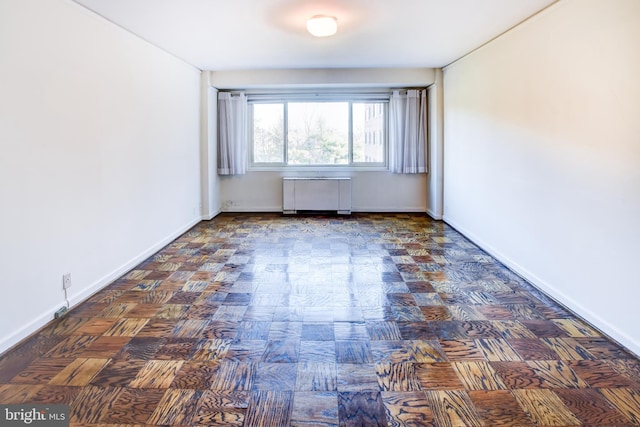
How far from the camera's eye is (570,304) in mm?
2891

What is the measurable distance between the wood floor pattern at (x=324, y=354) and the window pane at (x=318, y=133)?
3.61 metres

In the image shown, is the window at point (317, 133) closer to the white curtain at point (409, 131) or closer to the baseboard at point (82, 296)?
the white curtain at point (409, 131)

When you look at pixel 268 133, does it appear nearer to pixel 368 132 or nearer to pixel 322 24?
pixel 368 132

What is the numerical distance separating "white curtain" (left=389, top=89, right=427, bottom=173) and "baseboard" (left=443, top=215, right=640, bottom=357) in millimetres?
2581

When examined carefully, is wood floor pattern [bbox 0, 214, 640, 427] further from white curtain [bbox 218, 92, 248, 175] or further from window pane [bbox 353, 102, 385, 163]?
window pane [bbox 353, 102, 385, 163]

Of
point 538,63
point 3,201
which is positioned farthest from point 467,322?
point 3,201

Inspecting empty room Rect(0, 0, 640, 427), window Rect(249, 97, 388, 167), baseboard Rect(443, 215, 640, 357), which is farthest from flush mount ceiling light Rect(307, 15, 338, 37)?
window Rect(249, 97, 388, 167)

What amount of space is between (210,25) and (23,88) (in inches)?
74.0

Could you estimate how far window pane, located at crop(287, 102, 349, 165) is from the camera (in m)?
7.11

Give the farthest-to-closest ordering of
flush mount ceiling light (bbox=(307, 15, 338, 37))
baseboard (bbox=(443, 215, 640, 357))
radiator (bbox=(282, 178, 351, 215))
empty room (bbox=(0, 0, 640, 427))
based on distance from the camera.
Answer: radiator (bbox=(282, 178, 351, 215))
flush mount ceiling light (bbox=(307, 15, 338, 37))
baseboard (bbox=(443, 215, 640, 357))
empty room (bbox=(0, 0, 640, 427))

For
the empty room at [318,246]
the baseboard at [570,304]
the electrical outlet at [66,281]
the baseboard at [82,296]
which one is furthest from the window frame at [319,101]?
the electrical outlet at [66,281]

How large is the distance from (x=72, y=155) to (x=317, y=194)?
441 cm

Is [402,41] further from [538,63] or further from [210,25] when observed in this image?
[210,25]

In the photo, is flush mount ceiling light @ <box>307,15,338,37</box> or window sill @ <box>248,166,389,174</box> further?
window sill @ <box>248,166,389,174</box>
